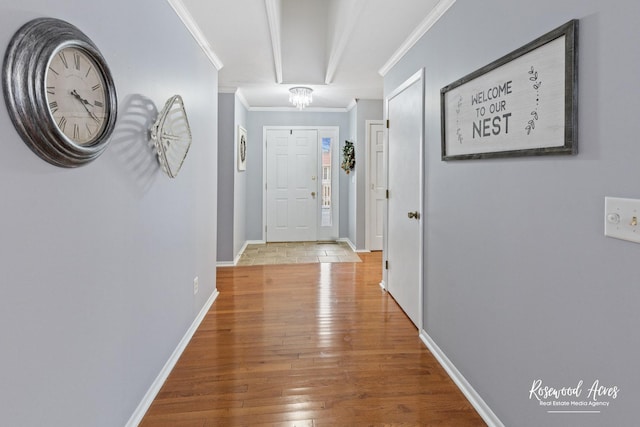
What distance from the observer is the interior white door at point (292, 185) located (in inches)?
246

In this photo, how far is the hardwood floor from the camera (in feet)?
5.86

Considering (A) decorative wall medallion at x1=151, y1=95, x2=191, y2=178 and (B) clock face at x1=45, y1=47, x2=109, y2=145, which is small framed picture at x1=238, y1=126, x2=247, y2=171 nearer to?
(A) decorative wall medallion at x1=151, y1=95, x2=191, y2=178

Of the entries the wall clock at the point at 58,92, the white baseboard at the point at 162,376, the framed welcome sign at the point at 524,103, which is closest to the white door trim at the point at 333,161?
the white baseboard at the point at 162,376

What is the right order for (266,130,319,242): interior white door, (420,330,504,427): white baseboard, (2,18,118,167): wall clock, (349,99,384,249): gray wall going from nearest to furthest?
(2,18,118,167): wall clock → (420,330,504,427): white baseboard → (349,99,384,249): gray wall → (266,130,319,242): interior white door

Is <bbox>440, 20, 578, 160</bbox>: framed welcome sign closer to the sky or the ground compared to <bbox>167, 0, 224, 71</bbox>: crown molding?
closer to the ground

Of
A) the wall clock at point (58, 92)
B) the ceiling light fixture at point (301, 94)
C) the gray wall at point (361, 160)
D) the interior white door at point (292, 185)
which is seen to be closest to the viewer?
the wall clock at point (58, 92)

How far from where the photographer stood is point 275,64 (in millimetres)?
3656

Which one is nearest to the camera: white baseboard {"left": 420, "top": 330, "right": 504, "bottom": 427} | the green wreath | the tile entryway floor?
white baseboard {"left": 420, "top": 330, "right": 504, "bottom": 427}

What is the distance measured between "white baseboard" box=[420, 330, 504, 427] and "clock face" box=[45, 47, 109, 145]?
2142 mm

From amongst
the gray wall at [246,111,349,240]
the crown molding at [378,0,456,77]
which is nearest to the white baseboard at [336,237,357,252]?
the gray wall at [246,111,349,240]

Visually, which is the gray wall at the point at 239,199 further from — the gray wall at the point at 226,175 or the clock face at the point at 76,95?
the clock face at the point at 76,95

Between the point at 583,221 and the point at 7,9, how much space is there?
6.11ft

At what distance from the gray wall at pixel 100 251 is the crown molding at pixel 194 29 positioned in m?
0.06

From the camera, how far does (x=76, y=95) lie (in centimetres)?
122
